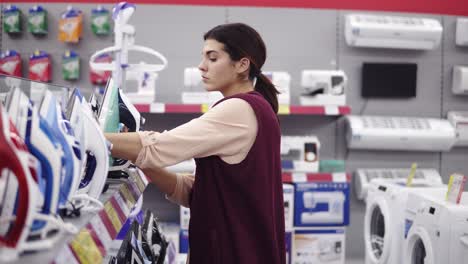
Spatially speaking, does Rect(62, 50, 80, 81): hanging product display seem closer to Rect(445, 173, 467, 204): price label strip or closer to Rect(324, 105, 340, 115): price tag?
Rect(324, 105, 340, 115): price tag

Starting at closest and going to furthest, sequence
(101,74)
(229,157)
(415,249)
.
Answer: (229,157) < (415,249) < (101,74)

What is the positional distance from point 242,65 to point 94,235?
813 mm

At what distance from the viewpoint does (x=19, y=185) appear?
71 cm

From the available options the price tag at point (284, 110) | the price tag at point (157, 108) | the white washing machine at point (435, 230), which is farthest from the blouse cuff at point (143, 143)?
the price tag at point (284, 110)

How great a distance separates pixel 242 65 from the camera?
1.55 m

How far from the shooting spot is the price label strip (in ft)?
8.21

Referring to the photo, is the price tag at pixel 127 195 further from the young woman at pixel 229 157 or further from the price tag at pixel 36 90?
the price tag at pixel 36 90

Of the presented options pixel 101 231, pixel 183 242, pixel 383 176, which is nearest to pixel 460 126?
pixel 383 176

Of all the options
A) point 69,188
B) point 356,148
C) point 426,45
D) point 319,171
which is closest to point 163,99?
point 319,171

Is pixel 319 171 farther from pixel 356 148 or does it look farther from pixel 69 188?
pixel 69 188

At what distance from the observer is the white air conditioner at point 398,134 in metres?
4.03

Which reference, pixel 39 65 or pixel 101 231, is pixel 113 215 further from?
→ pixel 39 65

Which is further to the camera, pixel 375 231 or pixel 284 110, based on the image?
pixel 284 110

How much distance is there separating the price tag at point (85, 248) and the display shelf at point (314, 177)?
278 centimetres
